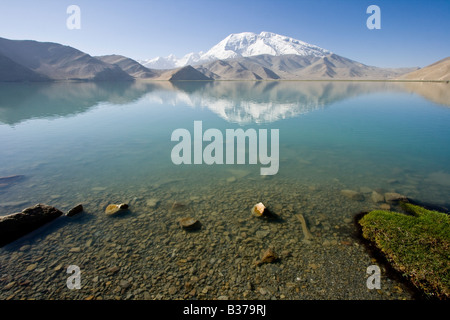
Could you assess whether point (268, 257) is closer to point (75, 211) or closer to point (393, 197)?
point (393, 197)

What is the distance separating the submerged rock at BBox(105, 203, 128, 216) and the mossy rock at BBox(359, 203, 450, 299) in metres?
12.4

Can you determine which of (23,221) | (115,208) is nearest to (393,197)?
(115,208)

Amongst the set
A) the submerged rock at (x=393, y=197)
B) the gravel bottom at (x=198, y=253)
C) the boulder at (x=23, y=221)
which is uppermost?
the submerged rock at (x=393, y=197)

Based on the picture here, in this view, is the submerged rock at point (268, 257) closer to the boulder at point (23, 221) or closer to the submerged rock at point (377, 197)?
the submerged rock at point (377, 197)

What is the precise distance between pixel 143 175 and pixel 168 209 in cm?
569

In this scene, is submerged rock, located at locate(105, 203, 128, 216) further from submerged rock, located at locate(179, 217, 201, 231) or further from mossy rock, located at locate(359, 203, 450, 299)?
mossy rock, located at locate(359, 203, 450, 299)

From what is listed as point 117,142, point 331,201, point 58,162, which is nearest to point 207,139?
point 117,142

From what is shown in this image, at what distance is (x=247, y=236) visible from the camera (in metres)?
10.6

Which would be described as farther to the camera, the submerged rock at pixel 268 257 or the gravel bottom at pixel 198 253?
the submerged rock at pixel 268 257

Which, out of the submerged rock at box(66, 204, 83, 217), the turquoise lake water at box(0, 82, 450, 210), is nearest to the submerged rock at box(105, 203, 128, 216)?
the submerged rock at box(66, 204, 83, 217)

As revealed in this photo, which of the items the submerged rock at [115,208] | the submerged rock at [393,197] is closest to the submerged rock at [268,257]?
the submerged rock at [115,208]

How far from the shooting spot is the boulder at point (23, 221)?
10.2 m

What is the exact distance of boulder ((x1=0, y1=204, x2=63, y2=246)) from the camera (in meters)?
10.2

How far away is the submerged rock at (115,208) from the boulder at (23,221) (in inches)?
102
